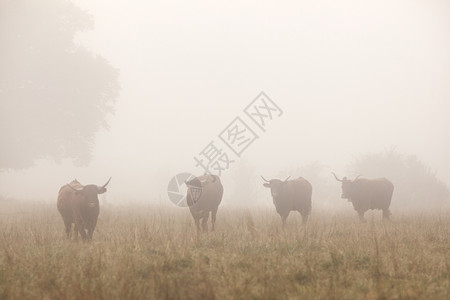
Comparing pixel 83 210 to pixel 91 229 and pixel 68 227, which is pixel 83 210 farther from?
pixel 68 227

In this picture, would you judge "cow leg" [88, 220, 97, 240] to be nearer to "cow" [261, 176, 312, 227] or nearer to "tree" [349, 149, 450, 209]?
"cow" [261, 176, 312, 227]

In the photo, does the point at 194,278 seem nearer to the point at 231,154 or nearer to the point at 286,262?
the point at 286,262

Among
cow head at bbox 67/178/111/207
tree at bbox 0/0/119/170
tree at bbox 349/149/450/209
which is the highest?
Result: tree at bbox 0/0/119/170

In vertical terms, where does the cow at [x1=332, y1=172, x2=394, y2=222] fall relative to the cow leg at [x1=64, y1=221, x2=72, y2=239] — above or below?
below

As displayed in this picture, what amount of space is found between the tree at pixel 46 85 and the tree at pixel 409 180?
21.9 metres

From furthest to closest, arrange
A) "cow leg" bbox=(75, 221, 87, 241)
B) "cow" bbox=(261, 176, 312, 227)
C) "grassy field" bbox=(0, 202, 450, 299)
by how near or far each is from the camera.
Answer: "cow" bbox=(261, 176, 312, 227)
"cow leg" bbox=(75, 221, 87, 241)
"grassy field" bbox=(0, 202, 450, 299)

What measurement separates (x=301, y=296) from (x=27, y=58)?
2260 centimetres

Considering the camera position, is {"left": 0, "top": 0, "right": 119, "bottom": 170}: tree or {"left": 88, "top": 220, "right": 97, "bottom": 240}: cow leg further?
{"left": 0, "top": 0, "right": 119, "bottom": 170}: tree

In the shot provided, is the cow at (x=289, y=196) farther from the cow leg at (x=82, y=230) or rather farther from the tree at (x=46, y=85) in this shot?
the tree at (x=46, y=85)

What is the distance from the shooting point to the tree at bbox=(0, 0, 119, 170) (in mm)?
19703

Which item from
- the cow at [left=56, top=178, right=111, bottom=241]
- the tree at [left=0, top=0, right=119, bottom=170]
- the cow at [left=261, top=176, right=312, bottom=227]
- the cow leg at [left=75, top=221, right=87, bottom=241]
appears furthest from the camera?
the tree at [left=0, top=0, right=119, bottom=170]

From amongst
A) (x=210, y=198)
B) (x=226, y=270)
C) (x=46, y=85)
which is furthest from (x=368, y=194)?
(x=46, y=85)

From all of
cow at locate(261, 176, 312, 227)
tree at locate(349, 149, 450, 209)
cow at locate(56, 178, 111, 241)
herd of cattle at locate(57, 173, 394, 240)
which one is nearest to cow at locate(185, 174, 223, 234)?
herd of cattle at locate(57, 173, 394, 240)

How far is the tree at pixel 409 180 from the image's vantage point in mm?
26469
